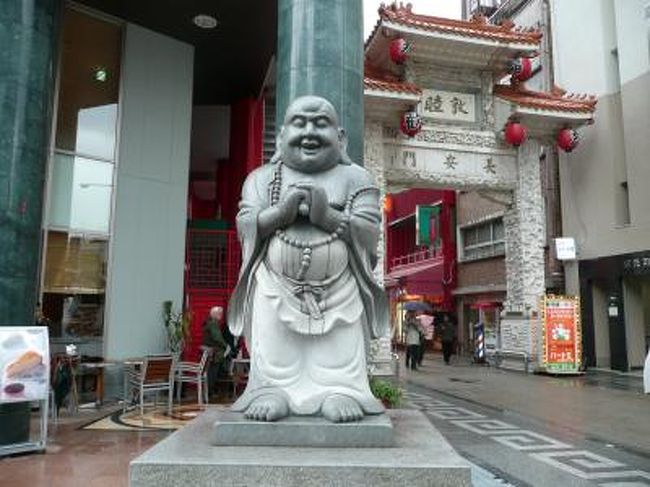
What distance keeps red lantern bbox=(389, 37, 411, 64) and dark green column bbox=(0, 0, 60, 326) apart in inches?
355

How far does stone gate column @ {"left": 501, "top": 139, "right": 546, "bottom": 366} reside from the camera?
15688mm

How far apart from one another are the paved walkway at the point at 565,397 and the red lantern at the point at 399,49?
24.0ft

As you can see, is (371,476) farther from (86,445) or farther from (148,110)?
(148,110)

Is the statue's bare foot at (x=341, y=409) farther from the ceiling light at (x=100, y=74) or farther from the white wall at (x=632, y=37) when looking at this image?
the white wall at (x=632, y=37)

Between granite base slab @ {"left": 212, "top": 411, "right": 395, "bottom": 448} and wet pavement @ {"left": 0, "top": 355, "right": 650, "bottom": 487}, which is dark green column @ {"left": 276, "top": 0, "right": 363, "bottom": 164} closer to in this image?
wet pavement @ {"left": 0, "top": 355, "right": 650, "bottom": 487}

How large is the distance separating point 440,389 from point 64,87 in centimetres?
884

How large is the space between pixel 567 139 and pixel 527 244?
9.38 ft

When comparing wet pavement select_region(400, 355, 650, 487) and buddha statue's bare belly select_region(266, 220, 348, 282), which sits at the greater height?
buddha statue's bare belly select_region(266, 220, 348, 282)

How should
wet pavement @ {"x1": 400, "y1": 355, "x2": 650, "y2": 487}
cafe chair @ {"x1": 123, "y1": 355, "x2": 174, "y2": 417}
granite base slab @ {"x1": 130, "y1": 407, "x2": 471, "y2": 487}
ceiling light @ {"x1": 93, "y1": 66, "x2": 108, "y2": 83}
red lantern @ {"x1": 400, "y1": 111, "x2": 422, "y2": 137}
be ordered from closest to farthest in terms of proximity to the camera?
1. granite base slab @ {"x1": 130, "y1": 407, "x2": 471, "y2": 487}
2. wet pavement @ {"x1": 400, "y1": 355, "x2": 650, "y2": 487}
3. cafe chair @ {"x1": 123, "y1": 355, "x2": 174, "y2": 417}
4. ceiling light @ {"x1": 93, "y1": 66, "x2": 108, "y2": 83}
5. red lantern @ {"x1": 400, "y1": 111, "x2": 422, "y2": 137}

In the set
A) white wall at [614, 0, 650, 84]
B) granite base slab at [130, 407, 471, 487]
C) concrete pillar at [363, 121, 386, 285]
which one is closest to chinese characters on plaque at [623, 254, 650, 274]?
white wall at [614, 0, 650, 84]

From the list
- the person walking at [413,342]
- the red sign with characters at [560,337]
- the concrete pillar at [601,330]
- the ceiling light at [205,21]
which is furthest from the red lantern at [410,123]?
the concrete pillar at [601,330]

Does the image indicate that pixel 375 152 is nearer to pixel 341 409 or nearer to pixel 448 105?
pixel 448 105

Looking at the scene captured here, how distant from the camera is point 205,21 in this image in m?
10.6

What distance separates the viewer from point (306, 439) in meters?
3.14
